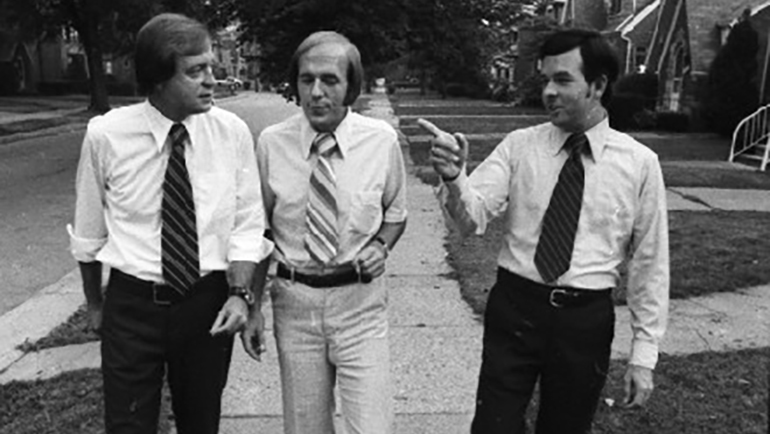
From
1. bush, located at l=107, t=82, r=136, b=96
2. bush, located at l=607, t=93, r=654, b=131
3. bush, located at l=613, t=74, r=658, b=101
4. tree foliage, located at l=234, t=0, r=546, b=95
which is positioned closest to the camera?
tree foliage, located at l=234, t=0, r=546, b=95

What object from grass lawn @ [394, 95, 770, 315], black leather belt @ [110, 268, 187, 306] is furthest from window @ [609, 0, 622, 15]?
black leather belt @ [110, 268, 187, 306]

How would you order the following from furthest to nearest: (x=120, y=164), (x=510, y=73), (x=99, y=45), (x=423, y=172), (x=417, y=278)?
(x=510, y=73) → (x=99, y=45) → (x=423, y=172) → (x=417, y=278) → (x=120, y=164)

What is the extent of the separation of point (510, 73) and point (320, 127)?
6403cm

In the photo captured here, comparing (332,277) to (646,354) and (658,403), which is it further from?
(658,403)

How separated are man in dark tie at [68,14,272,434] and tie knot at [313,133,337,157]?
22cm

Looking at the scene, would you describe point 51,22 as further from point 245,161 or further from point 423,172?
point 245,161

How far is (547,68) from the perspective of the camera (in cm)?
266

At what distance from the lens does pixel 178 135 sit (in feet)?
8.42

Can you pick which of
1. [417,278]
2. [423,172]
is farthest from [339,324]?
[423,172]

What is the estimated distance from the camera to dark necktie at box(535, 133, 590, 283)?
265 cm

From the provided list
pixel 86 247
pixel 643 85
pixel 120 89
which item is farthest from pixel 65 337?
pixel 120 89

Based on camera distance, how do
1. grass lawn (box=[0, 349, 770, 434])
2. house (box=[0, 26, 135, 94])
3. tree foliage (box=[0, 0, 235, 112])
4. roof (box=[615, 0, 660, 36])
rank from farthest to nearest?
house (box=[0, 26, 135, 94])
roof (box=[615, 0, 660, 36])
tree foliage (box=[0, 0, 235, 112])
grass lawn (box=[0, 349, 770, 434])

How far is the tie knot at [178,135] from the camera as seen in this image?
2561 mm

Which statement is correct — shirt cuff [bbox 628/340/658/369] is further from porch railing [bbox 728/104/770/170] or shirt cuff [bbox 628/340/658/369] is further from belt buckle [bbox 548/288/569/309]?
porch railing [bbox 728/104/770/170]
